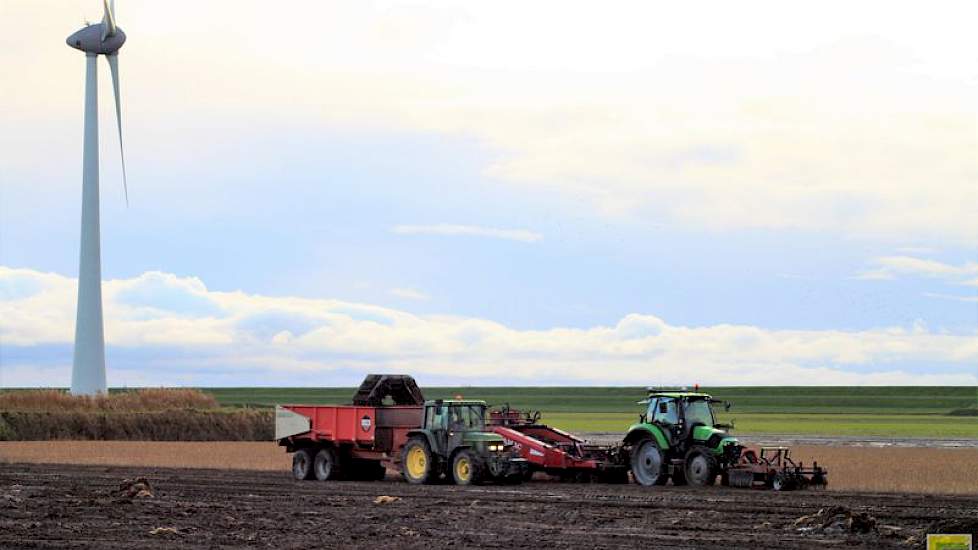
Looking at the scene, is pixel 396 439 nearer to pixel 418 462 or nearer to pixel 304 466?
pixel 418 462

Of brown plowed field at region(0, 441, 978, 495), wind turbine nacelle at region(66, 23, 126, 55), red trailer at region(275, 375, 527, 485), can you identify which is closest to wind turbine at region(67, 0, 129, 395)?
wind turbine nacelle at region(66, 23, 126, 55)

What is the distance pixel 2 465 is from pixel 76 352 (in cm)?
2662

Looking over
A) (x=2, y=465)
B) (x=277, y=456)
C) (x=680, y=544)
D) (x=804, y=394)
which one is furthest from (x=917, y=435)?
(x=804, y=394)

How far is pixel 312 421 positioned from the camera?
133 ft

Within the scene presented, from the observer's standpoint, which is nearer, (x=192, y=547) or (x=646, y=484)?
(x=192, y=547)

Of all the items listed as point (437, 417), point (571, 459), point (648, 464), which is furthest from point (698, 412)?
point (437, 417)

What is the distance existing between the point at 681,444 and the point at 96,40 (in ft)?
151

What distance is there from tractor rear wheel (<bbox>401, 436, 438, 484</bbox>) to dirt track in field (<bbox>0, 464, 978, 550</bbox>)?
687 mm

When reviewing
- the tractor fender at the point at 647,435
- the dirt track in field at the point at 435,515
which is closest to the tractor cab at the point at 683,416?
the tractor fender at the point at 647,435

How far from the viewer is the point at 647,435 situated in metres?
36.1

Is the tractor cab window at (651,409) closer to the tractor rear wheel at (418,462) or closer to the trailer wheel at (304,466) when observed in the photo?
the tractor rear wheel at (418,462)

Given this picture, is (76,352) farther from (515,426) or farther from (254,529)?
(254,529)

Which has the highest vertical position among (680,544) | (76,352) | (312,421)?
(76,352)

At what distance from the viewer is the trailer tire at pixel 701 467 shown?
34.6 metres
